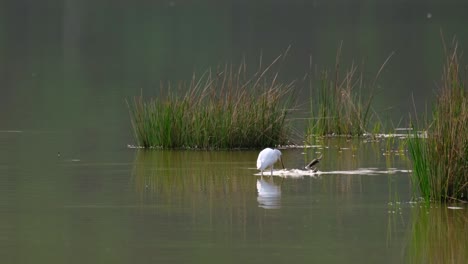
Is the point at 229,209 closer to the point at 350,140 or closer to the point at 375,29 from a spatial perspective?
the point at 350,140

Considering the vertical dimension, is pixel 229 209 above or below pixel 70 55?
below

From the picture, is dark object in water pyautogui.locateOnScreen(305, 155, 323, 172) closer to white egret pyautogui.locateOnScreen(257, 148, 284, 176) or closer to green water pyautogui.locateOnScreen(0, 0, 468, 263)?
green water pyautogui.locateOnScreen(0, 0, 468, 263)

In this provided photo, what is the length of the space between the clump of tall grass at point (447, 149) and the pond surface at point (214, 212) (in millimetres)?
237

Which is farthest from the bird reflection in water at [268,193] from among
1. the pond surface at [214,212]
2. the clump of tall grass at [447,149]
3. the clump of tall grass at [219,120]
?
the clump of tall grass at [219,120]

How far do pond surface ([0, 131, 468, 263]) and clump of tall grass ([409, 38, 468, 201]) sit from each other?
0.78 ft

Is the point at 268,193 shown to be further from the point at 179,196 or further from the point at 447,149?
the point at 447,149

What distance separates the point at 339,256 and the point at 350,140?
8.90 m

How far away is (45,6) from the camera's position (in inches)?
3346

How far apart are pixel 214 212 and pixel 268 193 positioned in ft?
4.40

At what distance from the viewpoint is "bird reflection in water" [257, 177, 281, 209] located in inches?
486

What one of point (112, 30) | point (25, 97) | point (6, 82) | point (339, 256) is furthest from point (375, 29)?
point (339, 256)

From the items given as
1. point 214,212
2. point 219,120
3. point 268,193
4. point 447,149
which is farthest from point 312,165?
point 214,212

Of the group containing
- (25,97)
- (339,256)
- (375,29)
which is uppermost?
(375,29)

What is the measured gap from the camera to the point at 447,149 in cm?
1197
